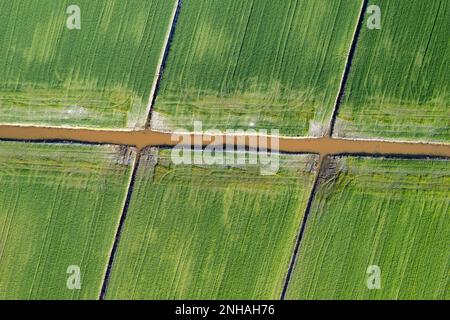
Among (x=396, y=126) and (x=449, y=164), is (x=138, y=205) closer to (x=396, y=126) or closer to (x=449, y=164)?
(x=396, y=126)

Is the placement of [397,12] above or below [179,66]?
above

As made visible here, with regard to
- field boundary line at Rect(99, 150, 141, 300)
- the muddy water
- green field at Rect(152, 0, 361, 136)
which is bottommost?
field boundary line at Rect(99, 150, 141, 300)

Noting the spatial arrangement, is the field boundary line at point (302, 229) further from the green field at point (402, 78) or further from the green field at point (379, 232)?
the green field at point (402, 78)

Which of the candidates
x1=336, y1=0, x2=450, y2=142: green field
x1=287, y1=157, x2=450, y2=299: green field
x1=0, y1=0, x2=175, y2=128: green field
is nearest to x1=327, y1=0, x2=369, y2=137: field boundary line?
x1=336, y1=0, x2=450, y2=142: green field

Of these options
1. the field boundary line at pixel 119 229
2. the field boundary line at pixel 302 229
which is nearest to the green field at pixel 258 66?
the field boundary line at pixel 302 229

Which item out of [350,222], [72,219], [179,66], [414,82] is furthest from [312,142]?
[72,219]

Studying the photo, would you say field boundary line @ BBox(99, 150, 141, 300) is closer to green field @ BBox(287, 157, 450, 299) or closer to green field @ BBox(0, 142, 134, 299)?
green field @ BBox(0, 142, 134, 299)

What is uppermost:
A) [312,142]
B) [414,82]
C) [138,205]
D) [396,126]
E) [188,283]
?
[414,82]

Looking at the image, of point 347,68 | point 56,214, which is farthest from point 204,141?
point 56,214
